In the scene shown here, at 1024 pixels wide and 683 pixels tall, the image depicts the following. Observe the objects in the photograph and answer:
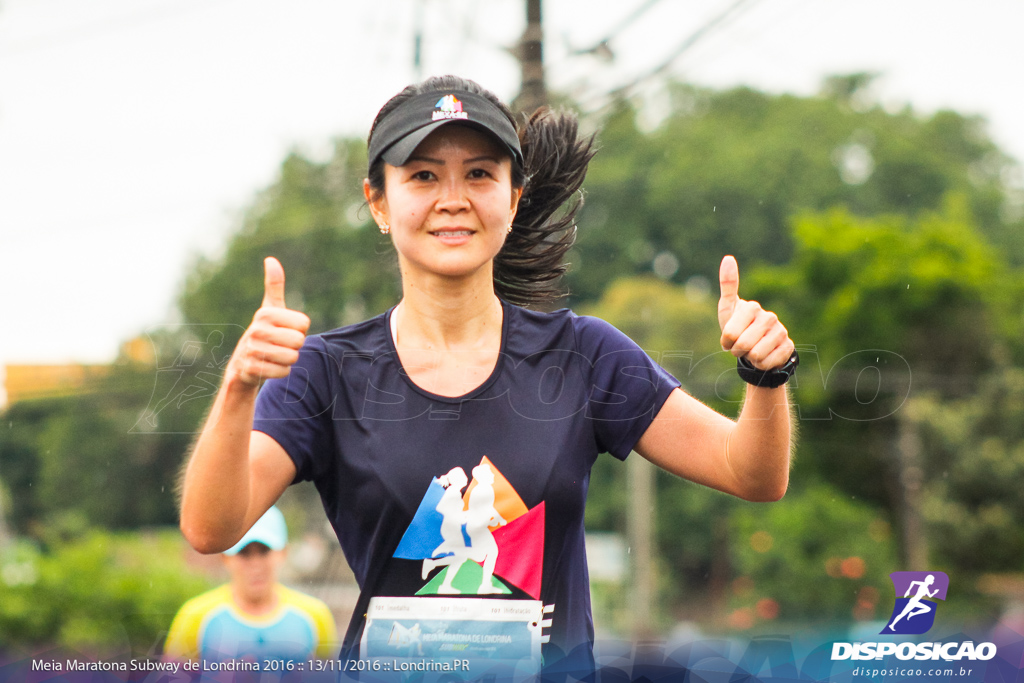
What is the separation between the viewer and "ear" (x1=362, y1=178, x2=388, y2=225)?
229 cm

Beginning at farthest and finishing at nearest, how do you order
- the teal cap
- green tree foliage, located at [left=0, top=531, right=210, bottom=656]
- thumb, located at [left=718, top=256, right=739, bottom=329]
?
green tree foliage, located at [left=0, top=531, right=210, bottom=656], the teal cap, thumb, located at [left=718, top=256, right=739, bottom=329]

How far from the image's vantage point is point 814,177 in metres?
34.5

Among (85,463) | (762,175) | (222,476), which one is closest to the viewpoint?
(222,476)

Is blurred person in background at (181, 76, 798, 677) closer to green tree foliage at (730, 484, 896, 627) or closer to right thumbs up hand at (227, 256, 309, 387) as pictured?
right thumbs up hand at (227, 256, 309, 387)

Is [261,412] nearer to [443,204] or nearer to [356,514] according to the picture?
[356,514]

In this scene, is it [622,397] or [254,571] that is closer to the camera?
[622,397]

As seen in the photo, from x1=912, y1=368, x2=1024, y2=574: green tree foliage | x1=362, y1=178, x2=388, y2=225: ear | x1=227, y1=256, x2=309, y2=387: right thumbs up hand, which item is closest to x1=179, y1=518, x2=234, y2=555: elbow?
x1=227, y1=256, x2=309, y2=387: right thumbs up hand

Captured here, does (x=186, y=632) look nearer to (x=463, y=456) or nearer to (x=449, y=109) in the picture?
(x=463, y=456)

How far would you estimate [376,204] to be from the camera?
2318mm

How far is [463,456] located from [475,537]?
0.54ft

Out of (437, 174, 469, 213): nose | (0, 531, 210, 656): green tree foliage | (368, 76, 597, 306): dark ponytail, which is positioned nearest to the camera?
(437, 174, 469, 213): nose

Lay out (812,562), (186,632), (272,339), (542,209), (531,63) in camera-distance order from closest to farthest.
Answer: (272,339) → (542,209) → (186,632) → (531,63) → (812,562)

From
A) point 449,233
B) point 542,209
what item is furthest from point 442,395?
point 542,209

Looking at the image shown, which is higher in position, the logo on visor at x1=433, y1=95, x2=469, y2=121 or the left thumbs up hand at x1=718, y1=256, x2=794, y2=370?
the logo on visor at x1=433, y1=95, x2=469, y2=121
